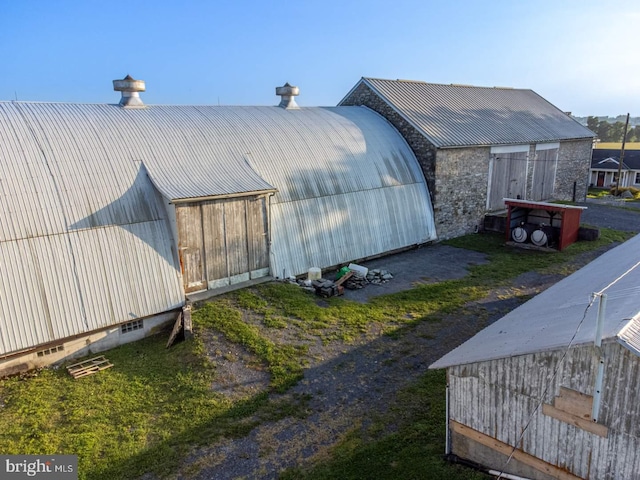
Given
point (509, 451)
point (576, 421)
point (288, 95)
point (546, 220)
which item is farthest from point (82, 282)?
point (546, 220)

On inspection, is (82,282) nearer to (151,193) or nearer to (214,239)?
(151,193)

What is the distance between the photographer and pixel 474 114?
2888 cm

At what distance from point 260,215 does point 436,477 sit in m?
11.0

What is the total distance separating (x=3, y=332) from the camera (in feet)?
39.0

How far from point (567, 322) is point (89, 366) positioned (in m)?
11.7

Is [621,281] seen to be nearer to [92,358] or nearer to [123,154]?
[92,358]

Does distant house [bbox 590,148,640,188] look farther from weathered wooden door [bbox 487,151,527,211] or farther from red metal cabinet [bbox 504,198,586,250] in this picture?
red metal cabinet [bbox 504,198,586,250]

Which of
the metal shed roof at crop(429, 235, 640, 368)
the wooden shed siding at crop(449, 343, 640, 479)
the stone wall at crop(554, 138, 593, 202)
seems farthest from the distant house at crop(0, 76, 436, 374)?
the stone wall at crop(554, 138, 593, 202)

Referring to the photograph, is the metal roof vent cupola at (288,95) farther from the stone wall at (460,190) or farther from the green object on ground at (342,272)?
the green object on ground at (342,272)

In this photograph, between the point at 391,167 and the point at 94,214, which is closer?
the point at 94,214

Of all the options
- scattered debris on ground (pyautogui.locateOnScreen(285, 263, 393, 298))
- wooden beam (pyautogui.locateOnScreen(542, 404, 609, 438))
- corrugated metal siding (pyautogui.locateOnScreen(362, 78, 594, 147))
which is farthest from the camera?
corrugated metal siding (pyautogui.locateOnScreen(362, 78, 594, 147))

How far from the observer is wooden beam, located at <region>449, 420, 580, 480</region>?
7523 millimetres

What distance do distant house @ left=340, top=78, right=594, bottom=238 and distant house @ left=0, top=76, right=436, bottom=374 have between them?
299 cm

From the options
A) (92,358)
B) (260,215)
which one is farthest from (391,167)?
(92,358)
